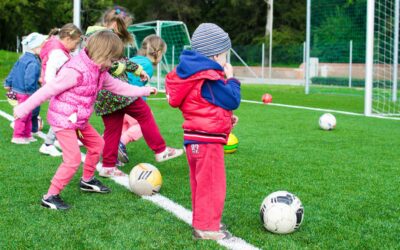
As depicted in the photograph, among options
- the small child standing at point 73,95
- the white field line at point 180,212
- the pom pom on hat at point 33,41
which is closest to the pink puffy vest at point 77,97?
the small child standing at point 73,95

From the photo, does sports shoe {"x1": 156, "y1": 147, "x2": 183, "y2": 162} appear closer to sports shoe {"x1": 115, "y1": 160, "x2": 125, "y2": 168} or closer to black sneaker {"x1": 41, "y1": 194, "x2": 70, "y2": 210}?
sports shoe {"x1": 115, "y1": 160, "x2": 125, "y2": 168}

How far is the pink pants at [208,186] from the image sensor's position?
3787mm

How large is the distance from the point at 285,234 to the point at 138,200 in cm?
150

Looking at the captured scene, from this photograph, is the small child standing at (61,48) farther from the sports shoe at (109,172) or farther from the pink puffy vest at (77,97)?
the pink puffy vest at (77,97)

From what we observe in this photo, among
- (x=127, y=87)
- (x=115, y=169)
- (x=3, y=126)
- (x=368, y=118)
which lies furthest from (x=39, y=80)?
(x=368, y=118)

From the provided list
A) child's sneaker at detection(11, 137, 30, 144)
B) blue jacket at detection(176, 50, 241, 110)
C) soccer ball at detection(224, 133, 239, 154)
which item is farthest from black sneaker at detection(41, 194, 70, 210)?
child's sneaker at detection(11, 137, 30, 144)

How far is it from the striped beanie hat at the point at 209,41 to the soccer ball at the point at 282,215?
3.91ft

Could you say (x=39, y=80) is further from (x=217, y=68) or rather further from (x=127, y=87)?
(x=217, y=68)

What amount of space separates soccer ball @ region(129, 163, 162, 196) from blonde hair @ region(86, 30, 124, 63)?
112cm

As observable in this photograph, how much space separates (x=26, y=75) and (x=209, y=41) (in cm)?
519

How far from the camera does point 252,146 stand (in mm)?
7816

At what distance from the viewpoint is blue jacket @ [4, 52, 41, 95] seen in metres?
8.13

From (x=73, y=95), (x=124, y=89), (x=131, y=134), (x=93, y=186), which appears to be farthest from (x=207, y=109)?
(x=131, y=134)

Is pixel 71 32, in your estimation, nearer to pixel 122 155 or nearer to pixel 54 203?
pixel 122 155
